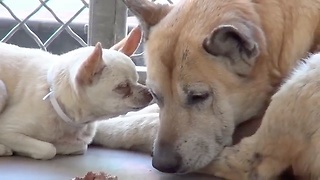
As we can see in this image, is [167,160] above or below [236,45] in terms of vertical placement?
below

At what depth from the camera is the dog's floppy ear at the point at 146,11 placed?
2328 millimetres

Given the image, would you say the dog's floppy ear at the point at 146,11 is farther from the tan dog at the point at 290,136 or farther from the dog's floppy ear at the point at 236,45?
the tan dog at the point at 290,136

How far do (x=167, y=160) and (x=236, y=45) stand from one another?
38 centimetres

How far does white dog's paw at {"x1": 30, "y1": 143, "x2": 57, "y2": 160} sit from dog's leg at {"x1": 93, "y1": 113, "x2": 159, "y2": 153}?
0.83ft

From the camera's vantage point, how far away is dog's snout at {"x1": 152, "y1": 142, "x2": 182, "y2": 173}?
214cm

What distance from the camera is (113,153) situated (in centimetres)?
247

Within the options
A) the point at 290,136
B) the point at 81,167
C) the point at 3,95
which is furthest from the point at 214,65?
the point at 3,95

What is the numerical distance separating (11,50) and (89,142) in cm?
40

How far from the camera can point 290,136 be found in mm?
2094

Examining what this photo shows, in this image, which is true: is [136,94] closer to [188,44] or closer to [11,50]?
[188,44]

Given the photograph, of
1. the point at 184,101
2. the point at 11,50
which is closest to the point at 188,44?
the point at 184,101

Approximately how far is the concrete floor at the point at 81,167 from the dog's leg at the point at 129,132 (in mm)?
54

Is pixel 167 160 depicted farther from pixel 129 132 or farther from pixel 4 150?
pixel 4 150

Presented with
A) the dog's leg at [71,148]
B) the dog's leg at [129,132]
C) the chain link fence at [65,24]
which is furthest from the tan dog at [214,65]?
the chain link fence at [65,24]
